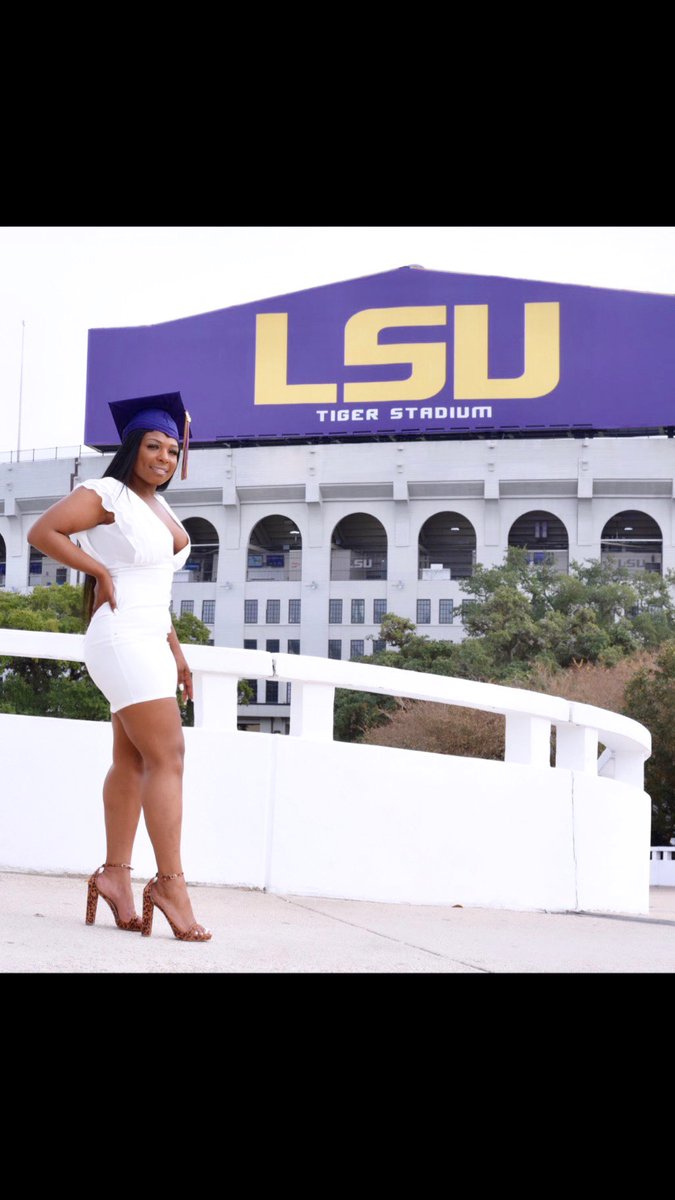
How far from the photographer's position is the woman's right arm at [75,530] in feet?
13.8

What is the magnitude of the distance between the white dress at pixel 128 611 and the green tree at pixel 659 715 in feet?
78.6

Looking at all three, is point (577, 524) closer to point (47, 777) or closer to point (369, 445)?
point (369, 445)

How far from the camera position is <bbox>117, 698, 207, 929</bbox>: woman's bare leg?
4.28 m

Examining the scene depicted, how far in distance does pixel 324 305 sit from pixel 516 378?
10645mm

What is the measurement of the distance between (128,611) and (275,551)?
70.7 meters

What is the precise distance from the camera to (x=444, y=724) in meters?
26.2

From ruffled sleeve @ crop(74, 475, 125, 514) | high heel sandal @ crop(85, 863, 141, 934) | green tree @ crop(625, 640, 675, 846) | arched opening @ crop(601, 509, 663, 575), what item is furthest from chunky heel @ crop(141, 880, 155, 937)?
arched opening @ crop(601, 509, 663, 575)

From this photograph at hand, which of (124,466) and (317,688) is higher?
(124,466)

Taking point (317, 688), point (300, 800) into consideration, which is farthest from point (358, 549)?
point (300, 800)

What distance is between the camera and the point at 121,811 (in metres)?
4.53

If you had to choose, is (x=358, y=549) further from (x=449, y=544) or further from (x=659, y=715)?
(x=659, y=715)

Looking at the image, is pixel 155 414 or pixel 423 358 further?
pixel 423 358

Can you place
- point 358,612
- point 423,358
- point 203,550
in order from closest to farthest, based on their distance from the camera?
point 423,358 → point 358,612 → point 203,550

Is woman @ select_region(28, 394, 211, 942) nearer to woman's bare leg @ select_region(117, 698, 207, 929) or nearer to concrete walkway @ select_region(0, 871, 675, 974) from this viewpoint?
woman's bare leg @ select_region(117, 698, 207, 929)
